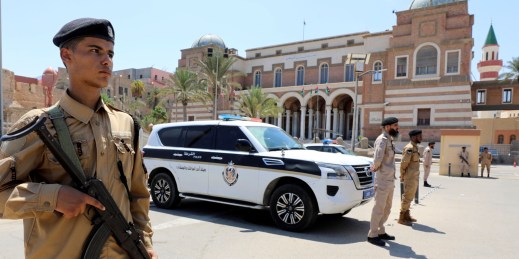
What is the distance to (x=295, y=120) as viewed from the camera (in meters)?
51.2

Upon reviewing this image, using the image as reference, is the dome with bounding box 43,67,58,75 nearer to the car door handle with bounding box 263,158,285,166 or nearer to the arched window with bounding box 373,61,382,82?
the arched window with bounding box 373,61,382,82

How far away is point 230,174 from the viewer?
6.89 meters

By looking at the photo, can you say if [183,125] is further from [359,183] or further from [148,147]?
[359,183]

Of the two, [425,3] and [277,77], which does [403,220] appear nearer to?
[425,3]

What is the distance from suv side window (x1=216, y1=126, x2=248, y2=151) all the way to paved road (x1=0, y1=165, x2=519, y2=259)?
1.51 meters

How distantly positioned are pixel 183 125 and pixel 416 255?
18.0 ft

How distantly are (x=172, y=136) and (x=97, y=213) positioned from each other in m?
6.64

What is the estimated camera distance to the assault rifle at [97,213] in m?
1.51

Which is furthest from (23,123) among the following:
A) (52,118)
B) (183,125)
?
(183,125)

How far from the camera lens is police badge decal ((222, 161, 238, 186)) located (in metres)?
6.84

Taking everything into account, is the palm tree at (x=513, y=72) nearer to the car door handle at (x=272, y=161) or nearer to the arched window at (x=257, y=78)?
the arched window at (x=257, y=78)

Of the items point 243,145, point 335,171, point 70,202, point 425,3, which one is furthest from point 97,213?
point 425,3

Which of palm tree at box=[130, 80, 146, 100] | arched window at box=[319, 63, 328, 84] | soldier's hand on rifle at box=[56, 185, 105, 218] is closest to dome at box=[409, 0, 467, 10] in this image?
arched window at box=[319, 63, 328, 84]

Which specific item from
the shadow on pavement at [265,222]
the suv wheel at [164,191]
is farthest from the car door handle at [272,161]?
the suv wheel at [164,191]
